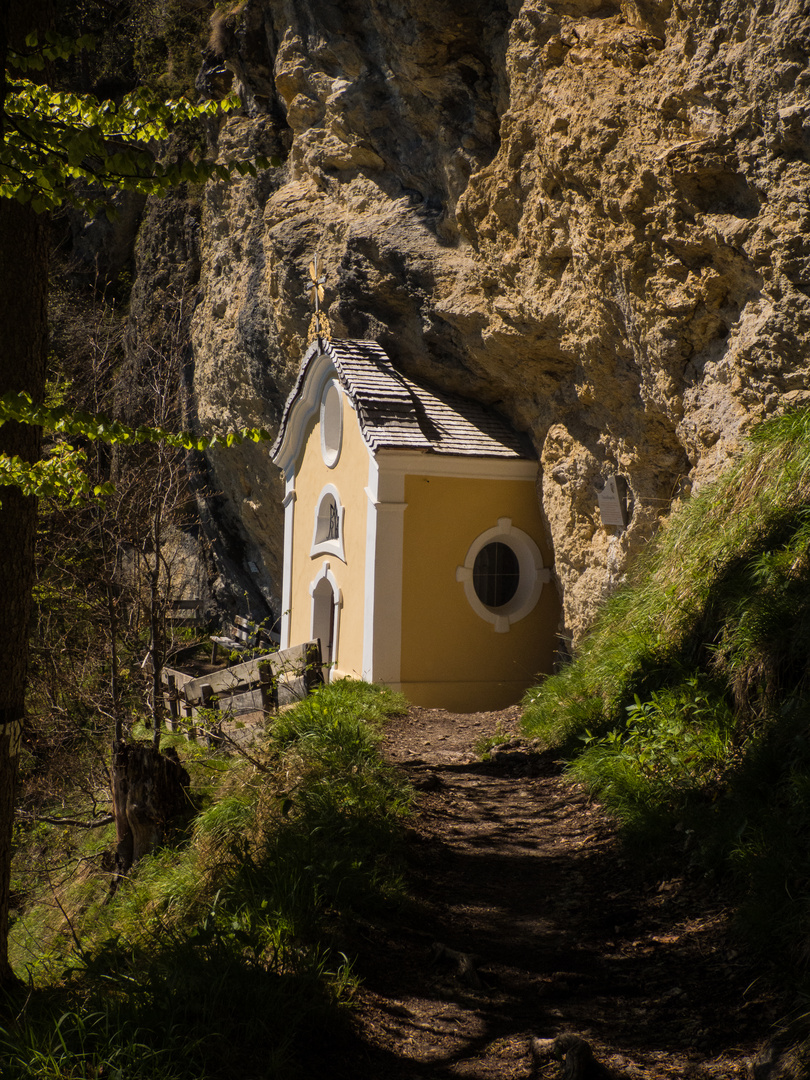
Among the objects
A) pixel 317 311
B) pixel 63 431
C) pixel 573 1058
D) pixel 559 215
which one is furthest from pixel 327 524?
pixel 573 1058

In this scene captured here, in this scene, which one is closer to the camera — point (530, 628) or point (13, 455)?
point (13, 455)

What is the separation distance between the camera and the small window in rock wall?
12164mm

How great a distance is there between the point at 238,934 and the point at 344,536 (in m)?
8.72

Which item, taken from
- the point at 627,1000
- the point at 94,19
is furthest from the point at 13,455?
the point at 94,19

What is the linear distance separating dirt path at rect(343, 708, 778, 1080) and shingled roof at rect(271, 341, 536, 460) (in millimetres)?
6464

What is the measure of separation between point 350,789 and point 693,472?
188 inches

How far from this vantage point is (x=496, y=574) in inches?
461

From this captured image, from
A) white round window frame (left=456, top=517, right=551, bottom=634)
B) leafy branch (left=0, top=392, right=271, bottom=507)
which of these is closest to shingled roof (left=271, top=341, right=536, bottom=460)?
white round window frame (left=456, top=517, right=551, bottom=634)

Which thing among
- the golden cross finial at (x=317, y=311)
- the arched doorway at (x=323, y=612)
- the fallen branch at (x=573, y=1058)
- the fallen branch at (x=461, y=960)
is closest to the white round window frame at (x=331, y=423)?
the golden cross finial at (x=317, y=311)

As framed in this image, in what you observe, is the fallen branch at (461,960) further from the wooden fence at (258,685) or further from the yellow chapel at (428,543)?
the yellow chapel at (428,543)

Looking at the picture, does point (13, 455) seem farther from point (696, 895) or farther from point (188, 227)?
point (188, 227)

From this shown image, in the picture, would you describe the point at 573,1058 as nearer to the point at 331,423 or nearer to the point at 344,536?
the point at 344,536

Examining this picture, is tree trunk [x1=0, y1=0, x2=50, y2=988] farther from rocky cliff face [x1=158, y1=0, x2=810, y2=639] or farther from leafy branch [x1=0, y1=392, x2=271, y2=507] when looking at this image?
rocky cliff face [x1=158, y1=0, x2=810, y2=639]

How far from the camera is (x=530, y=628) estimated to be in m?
11.7
